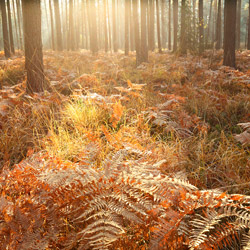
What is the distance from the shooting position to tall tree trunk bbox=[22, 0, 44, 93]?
479cm

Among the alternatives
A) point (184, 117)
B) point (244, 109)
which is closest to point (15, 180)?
point (184, 117)

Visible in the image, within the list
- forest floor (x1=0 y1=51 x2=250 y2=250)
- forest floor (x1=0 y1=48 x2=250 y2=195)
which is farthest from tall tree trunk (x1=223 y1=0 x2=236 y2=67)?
forest floor (x1=0 y1=51 x2=250 y2=250)

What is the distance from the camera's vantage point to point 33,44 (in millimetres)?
4938

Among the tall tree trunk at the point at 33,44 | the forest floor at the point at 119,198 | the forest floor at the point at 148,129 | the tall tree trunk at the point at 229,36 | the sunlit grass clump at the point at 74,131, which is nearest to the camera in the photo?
the forest floor at the point at 119,198

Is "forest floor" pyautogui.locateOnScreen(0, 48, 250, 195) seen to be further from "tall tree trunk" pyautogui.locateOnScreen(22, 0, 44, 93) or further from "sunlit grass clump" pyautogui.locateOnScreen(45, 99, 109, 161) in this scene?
"tall tree trunk" pyautogui.locateOnScreen(22, 0, 44, 93)

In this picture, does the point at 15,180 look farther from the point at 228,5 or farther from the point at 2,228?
the point at 228,5

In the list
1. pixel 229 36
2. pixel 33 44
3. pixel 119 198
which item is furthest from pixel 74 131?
pixel 229 36

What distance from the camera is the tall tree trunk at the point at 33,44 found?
4.79 m

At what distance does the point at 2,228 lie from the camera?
115 cm

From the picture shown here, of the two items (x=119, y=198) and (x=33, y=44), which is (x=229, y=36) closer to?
(x=33, y=44)

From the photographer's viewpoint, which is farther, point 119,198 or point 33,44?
point 33,44

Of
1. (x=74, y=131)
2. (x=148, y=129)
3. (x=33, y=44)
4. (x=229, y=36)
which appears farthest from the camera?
(x=229, y=36)

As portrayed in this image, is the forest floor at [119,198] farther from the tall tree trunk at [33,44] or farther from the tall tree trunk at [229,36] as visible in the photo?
the tall tree trunk at [229,36]

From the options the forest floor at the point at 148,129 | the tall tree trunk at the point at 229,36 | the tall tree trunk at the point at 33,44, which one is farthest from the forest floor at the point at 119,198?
the tall tree trunk at the point at 229,36
